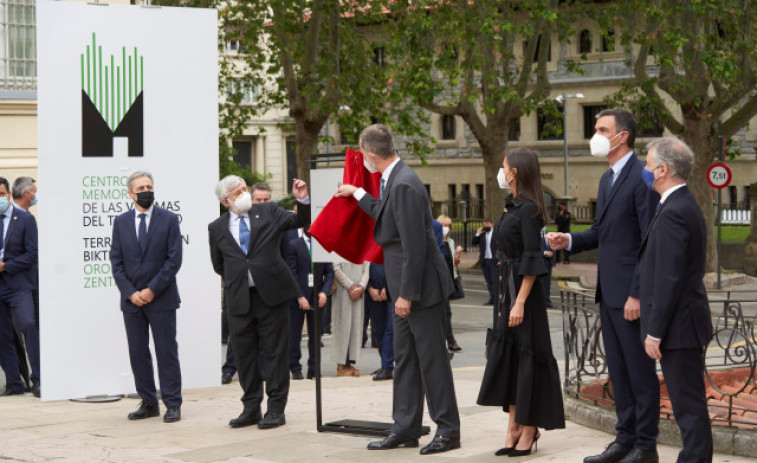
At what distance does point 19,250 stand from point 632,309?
734 cm

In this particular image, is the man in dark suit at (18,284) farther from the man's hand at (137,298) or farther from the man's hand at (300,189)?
the man's hand at (300,189)

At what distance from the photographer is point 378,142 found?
8695mm

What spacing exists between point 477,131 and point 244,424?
917 inches

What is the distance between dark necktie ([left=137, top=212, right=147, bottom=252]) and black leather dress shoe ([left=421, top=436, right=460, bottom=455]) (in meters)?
3.48

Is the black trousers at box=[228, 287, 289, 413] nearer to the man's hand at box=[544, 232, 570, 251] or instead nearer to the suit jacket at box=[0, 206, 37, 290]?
the man's hand at box=[544, 232, 570, 251]

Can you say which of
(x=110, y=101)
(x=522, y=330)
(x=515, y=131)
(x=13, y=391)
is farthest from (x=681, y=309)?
(x=515, y=131)

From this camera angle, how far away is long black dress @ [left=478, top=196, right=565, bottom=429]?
806 cm

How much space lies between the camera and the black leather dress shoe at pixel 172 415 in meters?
→ 10.4

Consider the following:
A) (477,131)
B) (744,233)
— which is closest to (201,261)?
(477,131)

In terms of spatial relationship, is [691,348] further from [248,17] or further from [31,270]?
[248,17]

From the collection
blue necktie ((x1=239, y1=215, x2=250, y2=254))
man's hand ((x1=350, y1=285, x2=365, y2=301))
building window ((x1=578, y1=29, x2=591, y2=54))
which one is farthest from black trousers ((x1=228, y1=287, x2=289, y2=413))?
building window ((x1=578, y1=29, x2=591, y2=54))

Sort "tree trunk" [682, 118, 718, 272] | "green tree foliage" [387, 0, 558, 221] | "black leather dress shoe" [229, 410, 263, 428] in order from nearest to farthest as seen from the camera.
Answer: "black leather dress shoe" [229, 410, 263, 428]
"green tree foliage" [387, 0, 558, 221]
"tree trunk" [682, 118, 718, 272]

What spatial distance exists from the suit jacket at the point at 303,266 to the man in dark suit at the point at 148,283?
318 cm

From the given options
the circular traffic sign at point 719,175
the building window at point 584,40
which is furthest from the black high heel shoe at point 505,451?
the building window at point 584,40
